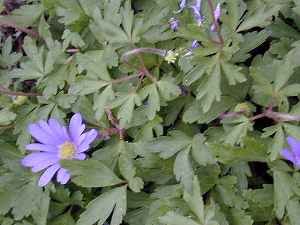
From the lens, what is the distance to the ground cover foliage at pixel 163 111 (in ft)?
4.94

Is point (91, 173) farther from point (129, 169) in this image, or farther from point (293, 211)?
point (293, 211)

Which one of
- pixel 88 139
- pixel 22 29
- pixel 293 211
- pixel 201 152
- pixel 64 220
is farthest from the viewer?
pixel 22 29

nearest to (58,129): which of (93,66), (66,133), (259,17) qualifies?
(66,133)

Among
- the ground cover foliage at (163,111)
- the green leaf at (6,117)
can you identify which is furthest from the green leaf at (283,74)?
the green leaf at (6,117)

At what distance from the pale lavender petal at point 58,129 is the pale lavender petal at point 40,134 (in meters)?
0.03

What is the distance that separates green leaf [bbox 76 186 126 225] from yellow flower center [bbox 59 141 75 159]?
0.20 metres

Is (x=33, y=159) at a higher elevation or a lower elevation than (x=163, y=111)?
lower

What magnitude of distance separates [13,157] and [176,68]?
0.63 m

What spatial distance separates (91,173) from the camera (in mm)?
1671

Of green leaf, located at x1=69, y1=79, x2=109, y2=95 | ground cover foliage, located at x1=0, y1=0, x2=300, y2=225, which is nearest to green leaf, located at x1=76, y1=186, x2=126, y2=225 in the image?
ground cover foliage, located at x1=0, y1=0, x2=300, y2=225

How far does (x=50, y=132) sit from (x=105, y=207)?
0.32m

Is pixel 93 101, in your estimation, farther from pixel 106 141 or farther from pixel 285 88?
pixel 285 88

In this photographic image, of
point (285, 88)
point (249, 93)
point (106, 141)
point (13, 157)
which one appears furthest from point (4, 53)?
point (285, 88)

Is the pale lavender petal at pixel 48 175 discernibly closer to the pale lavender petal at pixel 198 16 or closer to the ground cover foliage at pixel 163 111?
the ground cover foliage at pixel 163 111
